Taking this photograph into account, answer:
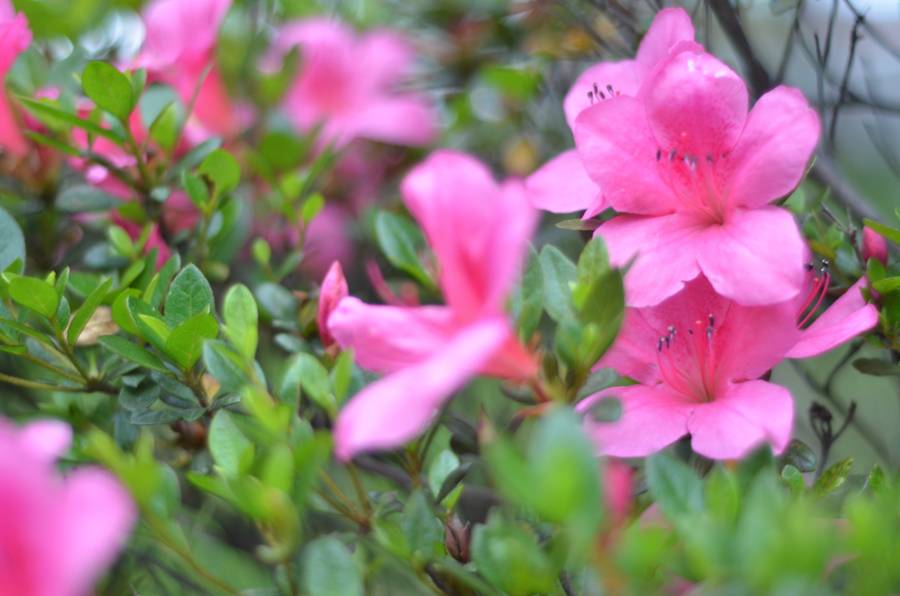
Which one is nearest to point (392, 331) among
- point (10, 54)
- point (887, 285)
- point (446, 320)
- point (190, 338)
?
point (446, 320)

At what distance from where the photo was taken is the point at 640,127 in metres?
0.97

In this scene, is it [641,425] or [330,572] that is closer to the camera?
[330,572]

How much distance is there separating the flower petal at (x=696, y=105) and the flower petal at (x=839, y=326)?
18cm

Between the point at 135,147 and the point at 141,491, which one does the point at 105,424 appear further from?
the point at 141,491

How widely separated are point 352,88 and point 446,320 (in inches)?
51.1

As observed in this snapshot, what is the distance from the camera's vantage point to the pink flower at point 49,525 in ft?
1.78

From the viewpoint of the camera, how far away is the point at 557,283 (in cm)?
86

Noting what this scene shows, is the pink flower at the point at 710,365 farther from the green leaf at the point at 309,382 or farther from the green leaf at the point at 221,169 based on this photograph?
the green leaf at the point at 221,169

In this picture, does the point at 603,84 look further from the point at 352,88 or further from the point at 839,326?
the point at 352,88

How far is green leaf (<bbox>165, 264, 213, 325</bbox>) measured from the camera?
3.09ft

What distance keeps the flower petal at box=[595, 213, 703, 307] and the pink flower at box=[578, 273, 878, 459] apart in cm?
5

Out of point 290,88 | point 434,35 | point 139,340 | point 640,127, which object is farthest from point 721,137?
point 434,35

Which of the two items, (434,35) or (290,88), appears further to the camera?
(434,35)

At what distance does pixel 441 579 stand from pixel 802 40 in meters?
0.84
